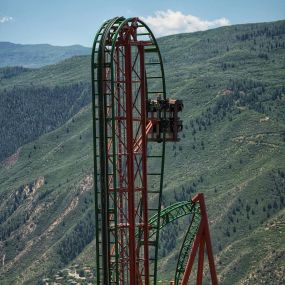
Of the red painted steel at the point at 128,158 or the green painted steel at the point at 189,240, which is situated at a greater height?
the red painted steel at the point at 128,158

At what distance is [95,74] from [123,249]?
1328 cm

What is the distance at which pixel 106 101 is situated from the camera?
62.2m

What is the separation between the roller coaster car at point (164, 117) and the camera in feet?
231

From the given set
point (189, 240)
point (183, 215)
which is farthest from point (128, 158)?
point (189, 240)

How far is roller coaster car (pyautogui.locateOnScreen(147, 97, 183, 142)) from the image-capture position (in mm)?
70500

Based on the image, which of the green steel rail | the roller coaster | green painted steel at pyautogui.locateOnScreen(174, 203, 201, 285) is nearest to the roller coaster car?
the roller coaster

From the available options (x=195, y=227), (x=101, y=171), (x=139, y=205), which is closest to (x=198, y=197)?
(x=195, y=227)

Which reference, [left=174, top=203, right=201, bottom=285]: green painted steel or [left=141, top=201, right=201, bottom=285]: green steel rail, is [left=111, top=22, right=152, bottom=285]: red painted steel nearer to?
→ [left=141, top=201, right=201, bottom=285]: green steel rail

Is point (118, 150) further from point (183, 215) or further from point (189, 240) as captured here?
point (189, 240)

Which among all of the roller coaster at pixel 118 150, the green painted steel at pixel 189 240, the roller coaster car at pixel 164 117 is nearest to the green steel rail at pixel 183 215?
the green painted steel at pixel 189 240

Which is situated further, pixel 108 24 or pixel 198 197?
pixel 198 197

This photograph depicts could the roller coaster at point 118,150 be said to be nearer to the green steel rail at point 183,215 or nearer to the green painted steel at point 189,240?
the green steel rail at point 183,215

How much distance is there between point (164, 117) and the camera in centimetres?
7106

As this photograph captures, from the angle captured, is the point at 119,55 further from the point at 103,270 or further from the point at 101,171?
the point at 103,270
